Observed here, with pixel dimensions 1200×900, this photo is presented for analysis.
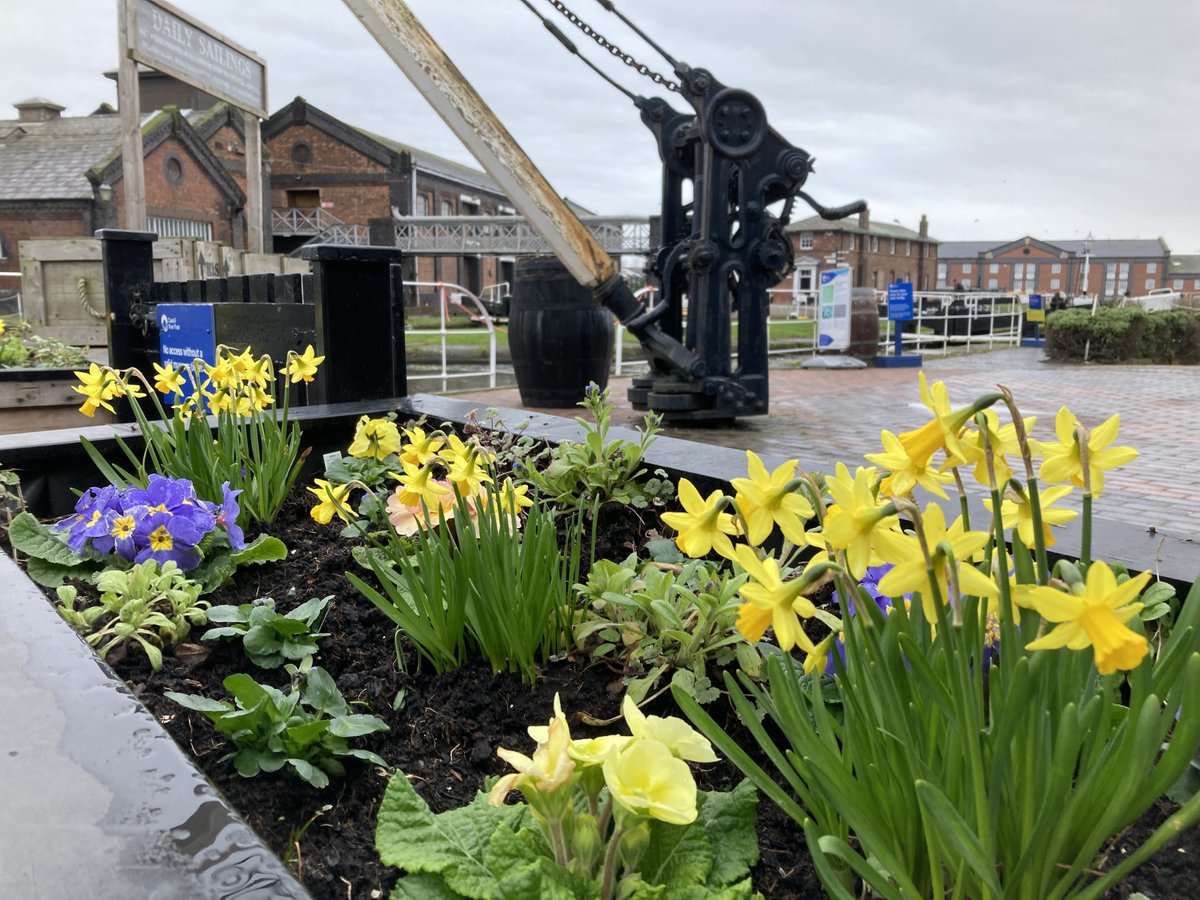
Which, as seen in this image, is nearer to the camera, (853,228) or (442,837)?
(442,837)

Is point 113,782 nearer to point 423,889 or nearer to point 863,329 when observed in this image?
point 423,889

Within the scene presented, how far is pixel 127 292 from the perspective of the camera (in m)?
5.71

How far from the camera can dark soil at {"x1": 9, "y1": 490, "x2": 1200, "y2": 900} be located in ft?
3.55

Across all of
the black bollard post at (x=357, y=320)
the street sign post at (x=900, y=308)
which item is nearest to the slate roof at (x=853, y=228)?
the street sign post at (x=900, y=308)

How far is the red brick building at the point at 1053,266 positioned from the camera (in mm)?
95000

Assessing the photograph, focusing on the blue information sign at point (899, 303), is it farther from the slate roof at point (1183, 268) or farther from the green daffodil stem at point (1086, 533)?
the slate roof at point (1183, 268)

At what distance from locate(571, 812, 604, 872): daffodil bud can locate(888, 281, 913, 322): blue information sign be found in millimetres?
14772

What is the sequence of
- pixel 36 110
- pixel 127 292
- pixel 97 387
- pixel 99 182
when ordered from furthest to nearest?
1. pixel 36 110
2. pixel 99 182
3. pixel 127 292
4. pixel 97 387

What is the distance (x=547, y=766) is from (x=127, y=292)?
5.78m

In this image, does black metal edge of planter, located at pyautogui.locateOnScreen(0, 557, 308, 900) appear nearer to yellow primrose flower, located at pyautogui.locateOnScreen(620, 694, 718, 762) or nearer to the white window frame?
yellow primrose flower, located at pyautogui.locateOnScreen(620, 694, 718, 762)

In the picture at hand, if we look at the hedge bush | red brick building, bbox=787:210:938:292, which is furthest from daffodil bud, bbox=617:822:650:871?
red brick building, bbox=787:210:938:292

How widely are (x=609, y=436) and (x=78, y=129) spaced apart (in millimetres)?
42385

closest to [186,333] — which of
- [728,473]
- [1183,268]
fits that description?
[728,473]

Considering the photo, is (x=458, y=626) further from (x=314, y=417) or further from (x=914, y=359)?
(x=914, y=359)
